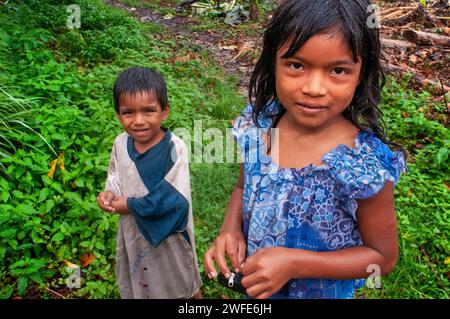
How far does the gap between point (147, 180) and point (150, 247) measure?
14.5 inches

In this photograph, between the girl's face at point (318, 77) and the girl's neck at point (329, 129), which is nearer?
the girl's face at point (318, 77)

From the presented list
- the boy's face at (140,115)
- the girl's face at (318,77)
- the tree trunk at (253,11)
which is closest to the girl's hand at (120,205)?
the boy's face at (140,115)

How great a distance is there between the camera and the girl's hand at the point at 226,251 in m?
1.43

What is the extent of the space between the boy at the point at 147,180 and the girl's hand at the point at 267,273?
759 mm

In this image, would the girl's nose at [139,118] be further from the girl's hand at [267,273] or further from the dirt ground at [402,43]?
the dirt ground at [402,43]

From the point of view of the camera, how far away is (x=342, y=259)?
129 centimetres

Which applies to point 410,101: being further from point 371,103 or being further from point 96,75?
point 371,103

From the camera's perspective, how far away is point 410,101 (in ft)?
15.5

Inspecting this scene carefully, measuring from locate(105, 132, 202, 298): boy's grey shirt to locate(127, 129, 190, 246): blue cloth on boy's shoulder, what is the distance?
1 centimetres

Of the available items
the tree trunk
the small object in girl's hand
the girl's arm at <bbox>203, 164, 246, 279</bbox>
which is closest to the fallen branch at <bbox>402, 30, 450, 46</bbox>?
the tree trunk

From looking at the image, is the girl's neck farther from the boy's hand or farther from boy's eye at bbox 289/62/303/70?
the boy's hand

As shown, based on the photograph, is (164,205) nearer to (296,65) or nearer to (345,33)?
(296,65)

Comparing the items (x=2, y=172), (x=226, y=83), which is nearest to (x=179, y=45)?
A: (x=226, y=83)
